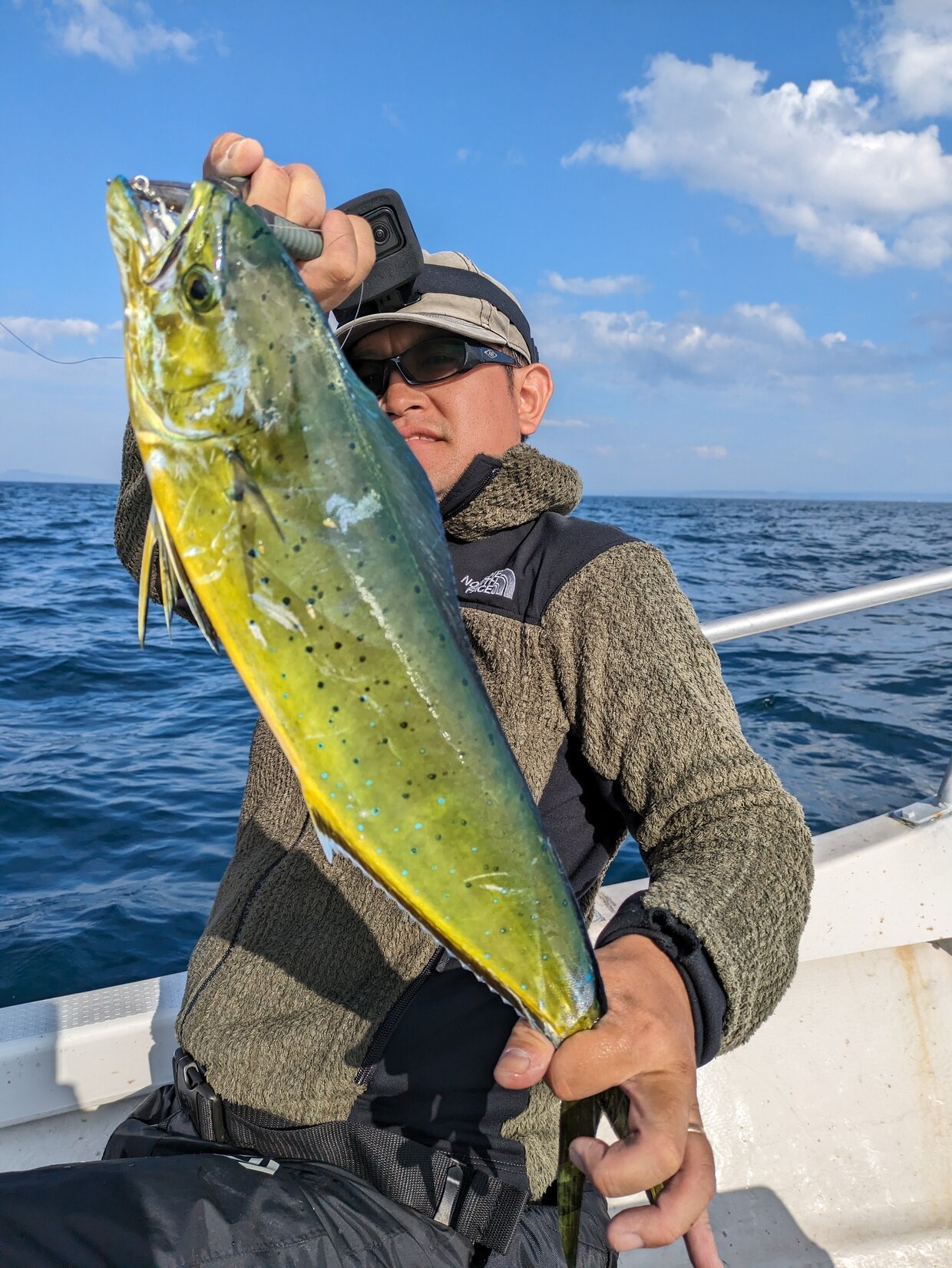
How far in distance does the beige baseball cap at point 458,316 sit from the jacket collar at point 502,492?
32cm

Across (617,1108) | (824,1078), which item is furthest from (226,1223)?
(824,1078)

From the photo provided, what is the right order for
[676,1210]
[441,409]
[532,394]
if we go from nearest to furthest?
[676,1210] < [441,409] < [532,394]


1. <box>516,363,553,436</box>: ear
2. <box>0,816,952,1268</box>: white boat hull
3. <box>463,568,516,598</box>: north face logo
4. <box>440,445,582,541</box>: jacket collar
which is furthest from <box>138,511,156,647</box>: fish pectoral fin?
→ <box>0,816,952,1268</box>: white boat hull

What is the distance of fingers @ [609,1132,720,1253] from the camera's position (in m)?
1.09

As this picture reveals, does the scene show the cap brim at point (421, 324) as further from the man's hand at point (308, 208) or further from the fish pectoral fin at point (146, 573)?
the fish pectoral fin at point (146, 573)

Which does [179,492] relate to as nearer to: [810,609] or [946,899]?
[810,609]

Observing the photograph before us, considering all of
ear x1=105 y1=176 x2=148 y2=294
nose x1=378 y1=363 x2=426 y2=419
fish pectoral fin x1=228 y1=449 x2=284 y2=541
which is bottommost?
fish pectoral fin x1=228 y1=449 x2=284 y2=541

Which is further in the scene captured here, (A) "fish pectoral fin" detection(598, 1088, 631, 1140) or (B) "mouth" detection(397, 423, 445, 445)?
(B) "mouth" detection(397, 423, 445, 445)

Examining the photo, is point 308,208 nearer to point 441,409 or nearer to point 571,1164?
point 441,409

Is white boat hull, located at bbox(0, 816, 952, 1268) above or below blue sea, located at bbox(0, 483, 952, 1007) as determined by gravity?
above

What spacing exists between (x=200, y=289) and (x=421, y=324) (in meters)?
0.99

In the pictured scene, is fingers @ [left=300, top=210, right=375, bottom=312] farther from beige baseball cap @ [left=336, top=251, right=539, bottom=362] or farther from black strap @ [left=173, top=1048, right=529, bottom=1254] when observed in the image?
black strap @ [left=173, top=1048, right=529, bottom=1254]

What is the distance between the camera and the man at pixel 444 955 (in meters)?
1.49

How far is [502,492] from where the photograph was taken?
213cm
